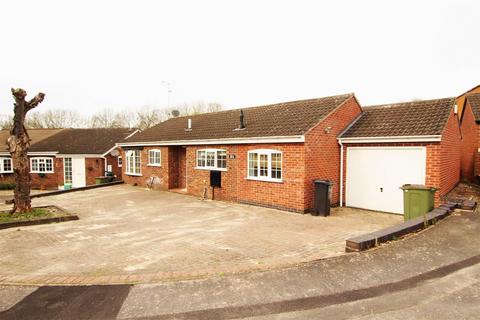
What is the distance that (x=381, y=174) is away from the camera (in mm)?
10516

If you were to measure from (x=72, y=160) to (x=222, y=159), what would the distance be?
20012mm

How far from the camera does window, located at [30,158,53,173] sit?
92.5 ft

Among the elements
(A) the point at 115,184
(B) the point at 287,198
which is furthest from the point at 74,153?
(B) the point at 287,198

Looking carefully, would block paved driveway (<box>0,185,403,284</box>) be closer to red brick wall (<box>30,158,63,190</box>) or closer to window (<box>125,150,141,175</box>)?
window (<box>125,150,141,175</box>)

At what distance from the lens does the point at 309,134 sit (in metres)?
10.4

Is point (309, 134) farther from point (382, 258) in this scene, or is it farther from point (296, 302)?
point (296, 302)

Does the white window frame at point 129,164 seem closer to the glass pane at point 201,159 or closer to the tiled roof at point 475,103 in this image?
the glass pane at point 201,159

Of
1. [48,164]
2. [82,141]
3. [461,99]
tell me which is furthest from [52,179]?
[461,99]

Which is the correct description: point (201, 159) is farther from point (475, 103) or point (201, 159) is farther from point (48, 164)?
point (48, 164)

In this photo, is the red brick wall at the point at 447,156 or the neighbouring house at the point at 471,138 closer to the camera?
the red brick wall at the point at 447,156

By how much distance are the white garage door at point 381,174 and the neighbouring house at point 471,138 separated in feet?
27.0

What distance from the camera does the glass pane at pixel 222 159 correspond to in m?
13.5

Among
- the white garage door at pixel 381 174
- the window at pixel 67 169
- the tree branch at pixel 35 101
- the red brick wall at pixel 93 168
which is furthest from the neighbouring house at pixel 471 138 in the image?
the window at pixel 67 169

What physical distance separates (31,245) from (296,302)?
6312mm
